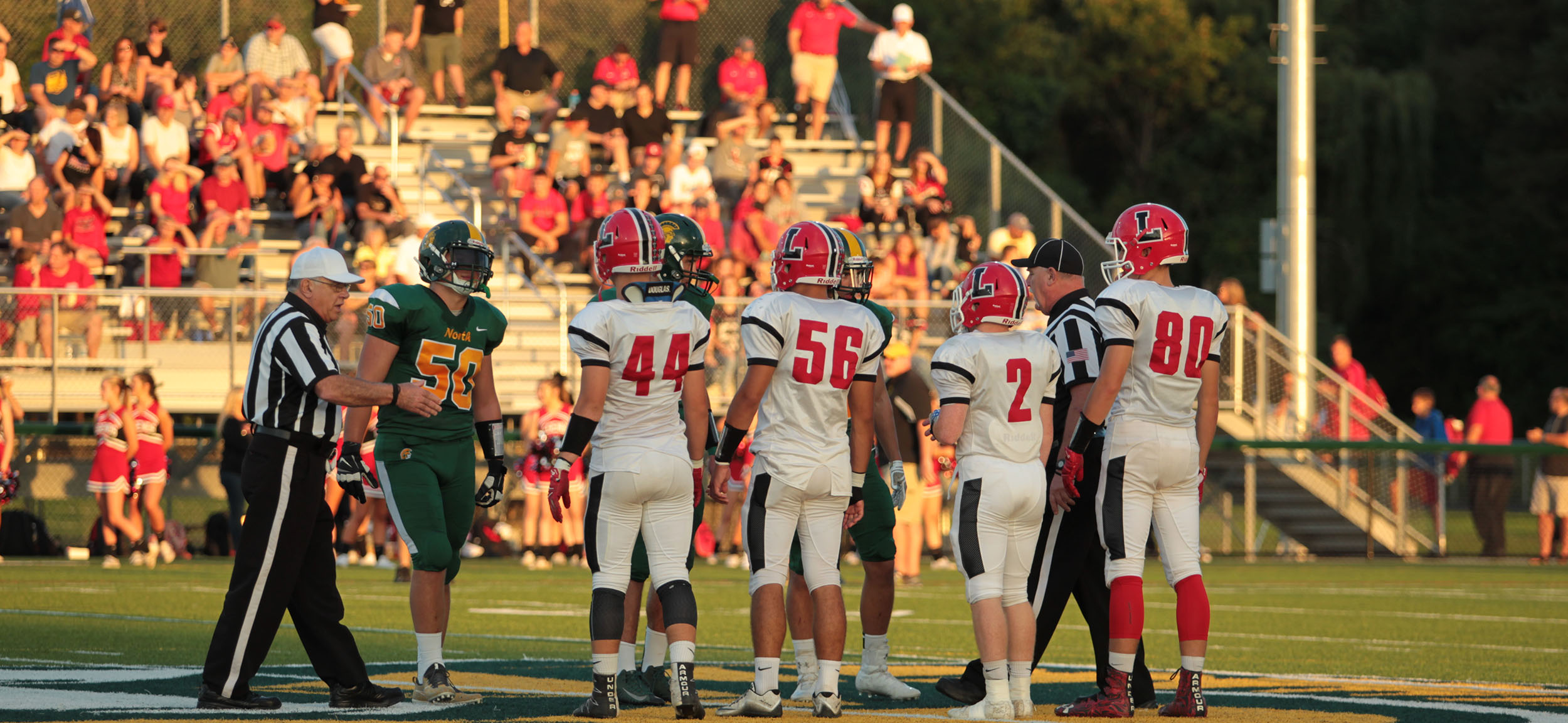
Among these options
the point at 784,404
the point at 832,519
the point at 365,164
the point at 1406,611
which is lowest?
the point at 1406,611

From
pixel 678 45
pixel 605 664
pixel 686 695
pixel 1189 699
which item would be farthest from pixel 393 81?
pixel 1189 699

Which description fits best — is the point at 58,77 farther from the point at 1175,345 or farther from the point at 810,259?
the point at 1175,345

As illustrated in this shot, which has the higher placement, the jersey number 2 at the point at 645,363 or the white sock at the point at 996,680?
the jersey number 2 at the point at 645,363

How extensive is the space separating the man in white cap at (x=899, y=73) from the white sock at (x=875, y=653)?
16.7m

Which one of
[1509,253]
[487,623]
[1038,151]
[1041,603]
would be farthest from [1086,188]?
[1041,603]

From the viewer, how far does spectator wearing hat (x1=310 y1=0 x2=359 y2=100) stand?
2453cm

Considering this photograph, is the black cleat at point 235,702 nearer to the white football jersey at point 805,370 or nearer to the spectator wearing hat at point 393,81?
the white football jersey at point 805,370

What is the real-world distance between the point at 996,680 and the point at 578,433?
6.54 feet

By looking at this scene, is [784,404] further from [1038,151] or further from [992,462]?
[1038,151]

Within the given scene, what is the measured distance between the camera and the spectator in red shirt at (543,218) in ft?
74.7

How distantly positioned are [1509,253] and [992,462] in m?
40.7

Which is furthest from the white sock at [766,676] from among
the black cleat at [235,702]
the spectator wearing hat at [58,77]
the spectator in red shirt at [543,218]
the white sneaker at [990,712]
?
the spectator wearing hat at [58,77]

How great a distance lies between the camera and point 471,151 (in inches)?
1011

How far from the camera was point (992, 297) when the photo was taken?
8.07m
